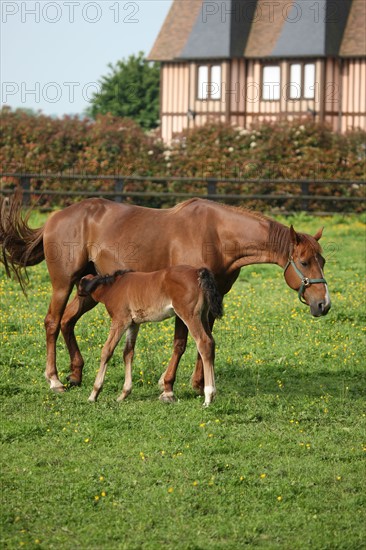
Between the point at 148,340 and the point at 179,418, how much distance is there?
347 centimetres

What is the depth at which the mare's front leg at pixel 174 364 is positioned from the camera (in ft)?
30.5

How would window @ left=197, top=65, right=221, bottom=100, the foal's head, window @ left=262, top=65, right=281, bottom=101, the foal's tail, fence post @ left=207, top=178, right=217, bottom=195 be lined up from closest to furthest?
the foal's tail, the foal's head, fence post @ left=207, top=178, right=217, bottom=195, window @ left=262, top=65, right=281, bottom=101, window @ left=197, top=65, right=221, bottom=100

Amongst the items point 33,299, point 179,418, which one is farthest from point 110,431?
point 33,299

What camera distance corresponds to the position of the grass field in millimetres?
6312

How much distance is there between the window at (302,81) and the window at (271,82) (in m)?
0.62

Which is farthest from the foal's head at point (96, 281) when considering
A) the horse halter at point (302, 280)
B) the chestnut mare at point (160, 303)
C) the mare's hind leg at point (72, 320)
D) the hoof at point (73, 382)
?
the horse halter at point (302, 280)

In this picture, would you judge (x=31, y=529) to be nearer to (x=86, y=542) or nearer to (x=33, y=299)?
(x=86, y=542)

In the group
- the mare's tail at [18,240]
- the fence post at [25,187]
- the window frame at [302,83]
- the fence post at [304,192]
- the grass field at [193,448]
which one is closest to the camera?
the grass field at [193,448]

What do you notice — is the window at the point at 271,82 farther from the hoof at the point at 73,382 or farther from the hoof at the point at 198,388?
the hoof at the point at 198,388

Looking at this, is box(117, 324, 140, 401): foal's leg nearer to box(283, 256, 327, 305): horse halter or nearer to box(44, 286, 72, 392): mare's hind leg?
box(44, 286, 72, 392): mare's hind leg

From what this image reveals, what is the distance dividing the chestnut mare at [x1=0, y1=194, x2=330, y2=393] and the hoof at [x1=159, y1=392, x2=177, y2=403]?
0.15 feet

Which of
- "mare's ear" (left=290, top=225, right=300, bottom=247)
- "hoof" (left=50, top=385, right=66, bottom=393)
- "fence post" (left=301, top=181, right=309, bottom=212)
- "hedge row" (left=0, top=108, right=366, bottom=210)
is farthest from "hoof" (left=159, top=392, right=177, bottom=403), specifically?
"hedge row" (left=0, top=108, right=366, bottom=210)

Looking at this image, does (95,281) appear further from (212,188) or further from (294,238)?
(212,188)

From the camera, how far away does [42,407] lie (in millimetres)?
9031
